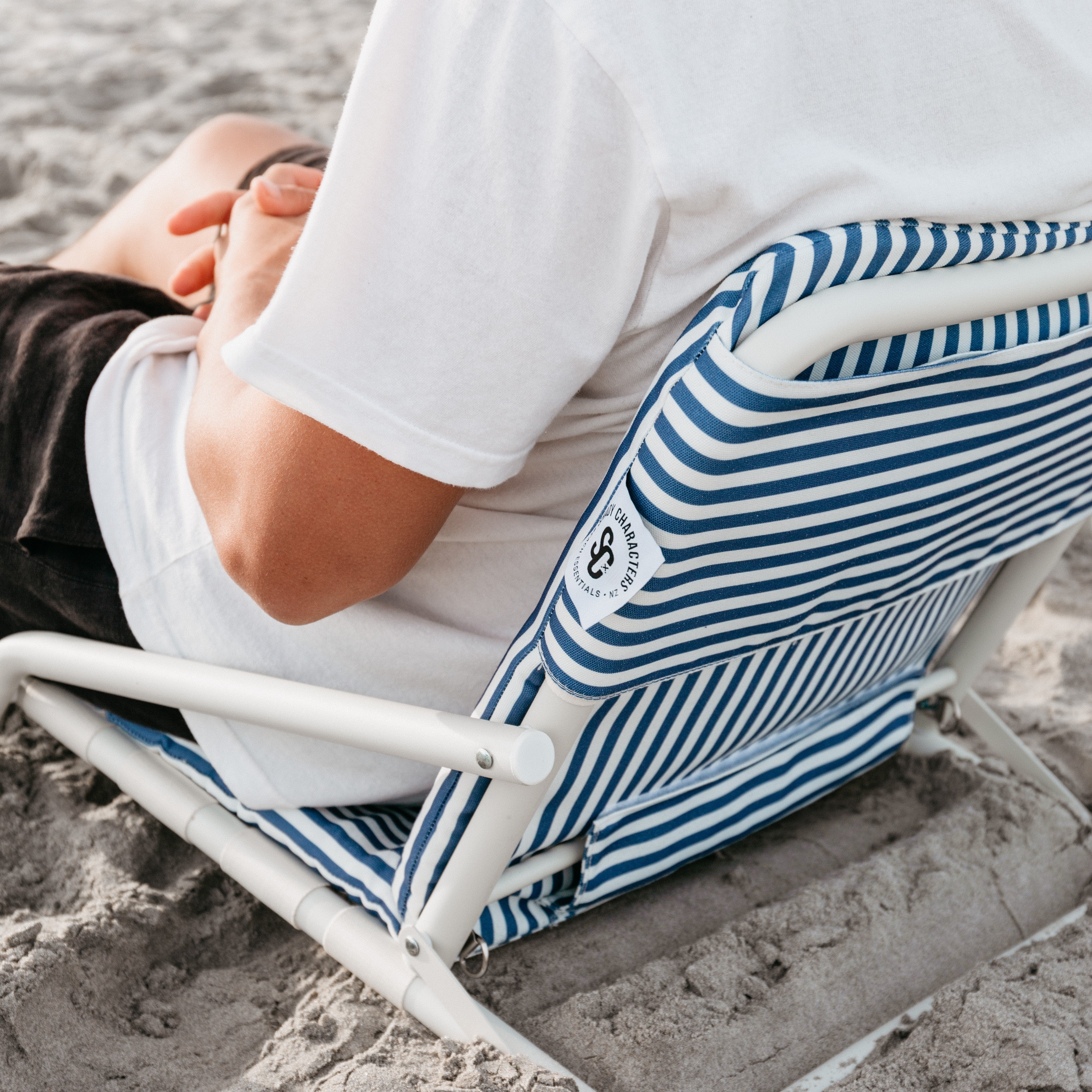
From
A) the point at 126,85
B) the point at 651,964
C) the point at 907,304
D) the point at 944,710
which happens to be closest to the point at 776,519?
the point at 907,304

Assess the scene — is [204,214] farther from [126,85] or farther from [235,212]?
[126,85]

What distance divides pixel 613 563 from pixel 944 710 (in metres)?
0.95

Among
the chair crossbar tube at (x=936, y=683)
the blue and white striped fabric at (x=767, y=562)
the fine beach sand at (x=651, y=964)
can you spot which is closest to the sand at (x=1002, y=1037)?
the fine beach sand at (x=651, y=964)

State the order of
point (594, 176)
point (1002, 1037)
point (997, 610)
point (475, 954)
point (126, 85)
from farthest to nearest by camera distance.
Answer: point (126, 85) < point (997, 610) < point (475, 954) < point (1002, 1037) < point (594, 176)

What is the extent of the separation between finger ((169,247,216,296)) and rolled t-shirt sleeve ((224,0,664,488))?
567 mm

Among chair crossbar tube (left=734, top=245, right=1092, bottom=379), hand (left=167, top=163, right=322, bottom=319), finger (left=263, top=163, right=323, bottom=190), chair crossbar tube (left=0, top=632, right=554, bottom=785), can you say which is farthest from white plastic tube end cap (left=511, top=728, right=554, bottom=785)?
finger (left=263, top=163, right=323, bottom=190)

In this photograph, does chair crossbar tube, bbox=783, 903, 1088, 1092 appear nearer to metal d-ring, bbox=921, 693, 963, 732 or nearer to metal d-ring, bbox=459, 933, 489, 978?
metal d-ring, bbox=459, 933, 489, 978

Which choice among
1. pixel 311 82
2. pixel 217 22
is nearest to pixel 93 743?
pixel 311 82

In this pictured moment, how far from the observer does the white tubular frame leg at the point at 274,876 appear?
37.6 inches

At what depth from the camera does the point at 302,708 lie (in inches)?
36.4

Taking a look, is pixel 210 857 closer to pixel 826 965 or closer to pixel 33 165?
pixel 826 965

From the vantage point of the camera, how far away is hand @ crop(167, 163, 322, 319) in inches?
44.4

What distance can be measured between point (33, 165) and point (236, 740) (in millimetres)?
2561

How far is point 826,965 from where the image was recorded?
1099 mm
